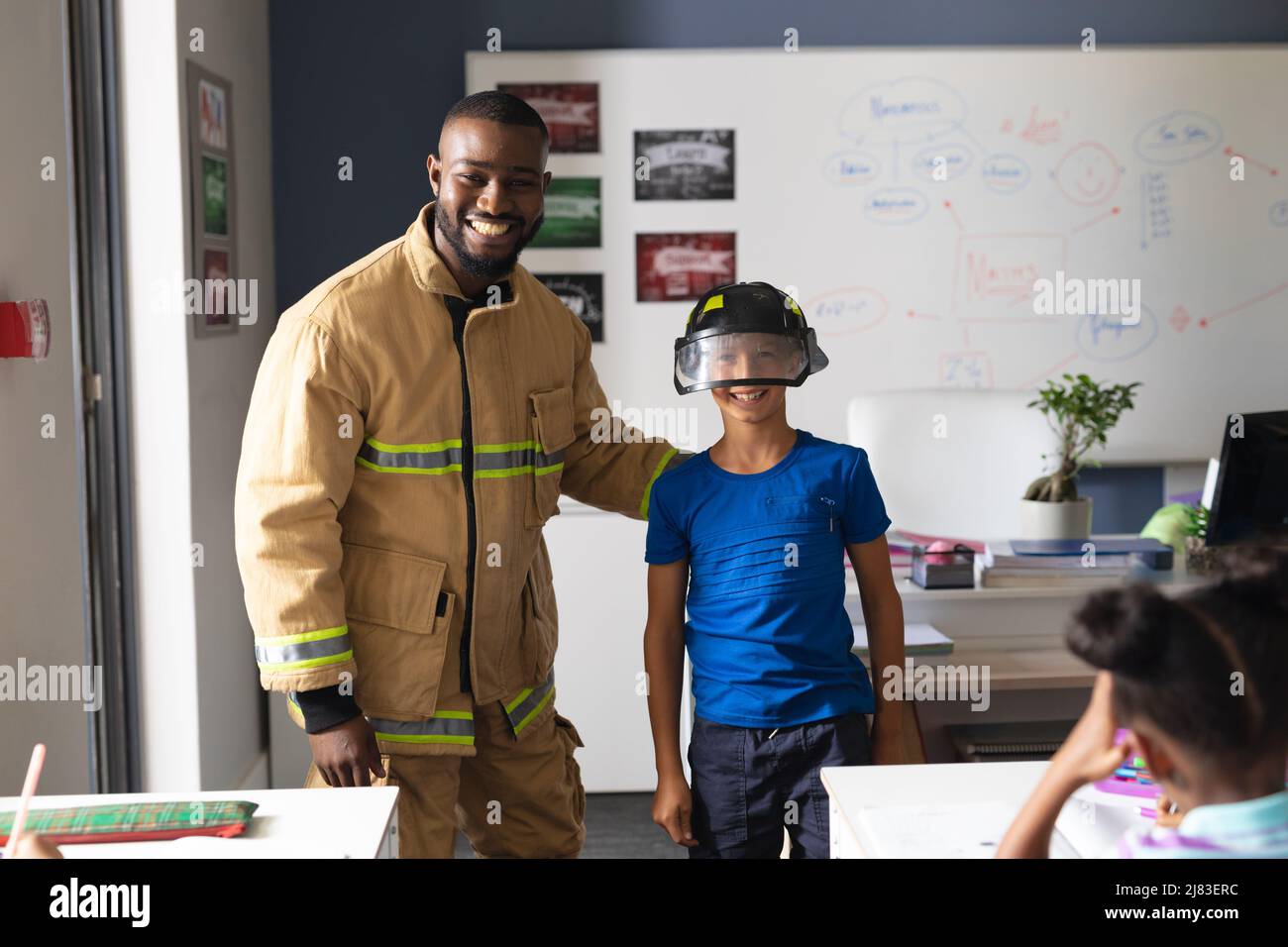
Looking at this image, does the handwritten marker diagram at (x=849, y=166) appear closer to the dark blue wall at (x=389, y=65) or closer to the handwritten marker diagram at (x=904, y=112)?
the handwritten marker diagram at (x=904, y=112)

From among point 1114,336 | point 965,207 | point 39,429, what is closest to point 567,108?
point 965,207

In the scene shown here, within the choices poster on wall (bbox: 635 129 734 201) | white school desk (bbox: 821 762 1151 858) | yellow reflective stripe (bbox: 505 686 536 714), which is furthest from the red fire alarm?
poster on wall (bbox: 635 129 734 201)

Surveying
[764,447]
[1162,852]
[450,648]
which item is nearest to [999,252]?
[764,447]

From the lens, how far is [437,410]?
1.79 meters

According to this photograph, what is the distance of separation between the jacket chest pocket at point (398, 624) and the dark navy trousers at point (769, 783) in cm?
40

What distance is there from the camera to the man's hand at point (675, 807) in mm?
1743

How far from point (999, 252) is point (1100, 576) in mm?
1589

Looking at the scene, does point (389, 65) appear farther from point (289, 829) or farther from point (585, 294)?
point (289, 829)

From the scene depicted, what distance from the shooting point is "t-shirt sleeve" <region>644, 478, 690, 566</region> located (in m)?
1.80

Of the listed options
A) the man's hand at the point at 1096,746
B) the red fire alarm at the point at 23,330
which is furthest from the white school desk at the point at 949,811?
the red fire alarm at the point at 23,330

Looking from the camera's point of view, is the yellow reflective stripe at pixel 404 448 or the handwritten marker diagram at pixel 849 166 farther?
the handwritten marker diagram at pixel 849 166

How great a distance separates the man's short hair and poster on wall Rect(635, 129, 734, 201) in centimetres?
202

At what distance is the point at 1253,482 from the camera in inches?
96.0

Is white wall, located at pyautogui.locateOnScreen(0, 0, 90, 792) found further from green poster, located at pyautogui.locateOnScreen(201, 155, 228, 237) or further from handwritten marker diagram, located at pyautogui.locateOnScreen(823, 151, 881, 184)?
handwritten marker diagram, located at pyautogui.locateOnScreen(823, 151, 881, 184)
